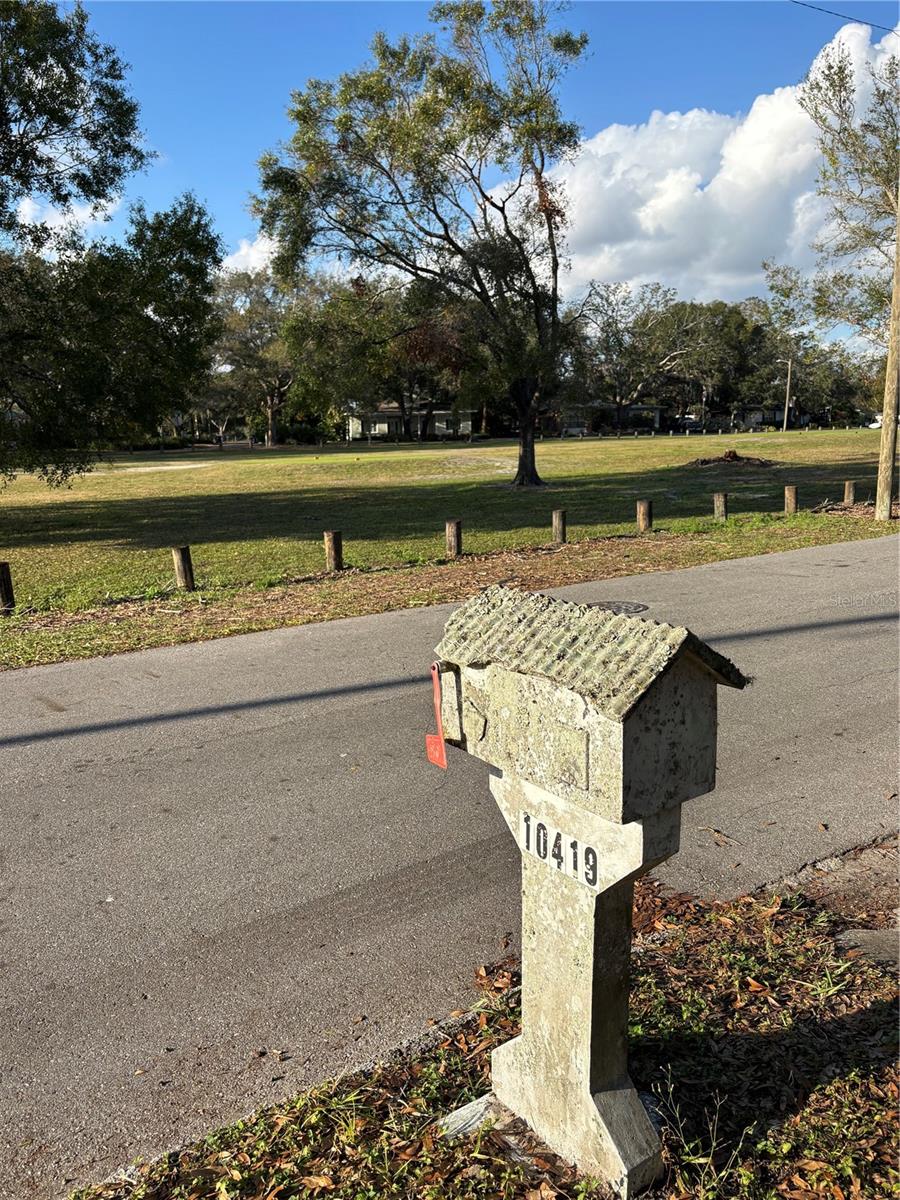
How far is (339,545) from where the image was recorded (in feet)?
42.2

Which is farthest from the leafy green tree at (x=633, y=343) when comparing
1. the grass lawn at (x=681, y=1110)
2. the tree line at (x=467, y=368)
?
the grass lawn at (x=681, y=1110)

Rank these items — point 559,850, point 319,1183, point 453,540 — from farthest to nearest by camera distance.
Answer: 1. point 453,540
2. point 319,1183
3. point 559,850

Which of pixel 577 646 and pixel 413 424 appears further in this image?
pixel 413 424

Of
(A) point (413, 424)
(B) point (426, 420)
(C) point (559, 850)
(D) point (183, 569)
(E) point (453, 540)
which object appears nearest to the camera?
(C) point (559, 850)

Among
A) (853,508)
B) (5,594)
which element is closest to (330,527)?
(5,594)

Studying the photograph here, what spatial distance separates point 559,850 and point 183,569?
10.2m

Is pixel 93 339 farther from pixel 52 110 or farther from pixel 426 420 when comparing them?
pixel 426 420

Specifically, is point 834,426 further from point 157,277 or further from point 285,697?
point 285,697

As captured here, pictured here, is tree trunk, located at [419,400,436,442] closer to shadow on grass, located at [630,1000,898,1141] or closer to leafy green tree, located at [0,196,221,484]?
leafy green tree, located at [0,196,221,484]

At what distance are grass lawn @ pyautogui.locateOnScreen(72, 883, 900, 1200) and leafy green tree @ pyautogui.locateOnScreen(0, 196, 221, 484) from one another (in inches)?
653

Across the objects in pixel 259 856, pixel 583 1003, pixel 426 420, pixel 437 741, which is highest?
pixel 426 420

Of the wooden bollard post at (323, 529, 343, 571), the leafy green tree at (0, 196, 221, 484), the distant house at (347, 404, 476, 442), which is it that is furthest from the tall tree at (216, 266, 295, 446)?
the wooden bollard post at (323, 529, 343, 571)

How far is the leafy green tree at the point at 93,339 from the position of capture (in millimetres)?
17297

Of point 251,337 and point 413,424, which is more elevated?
point 251,337
